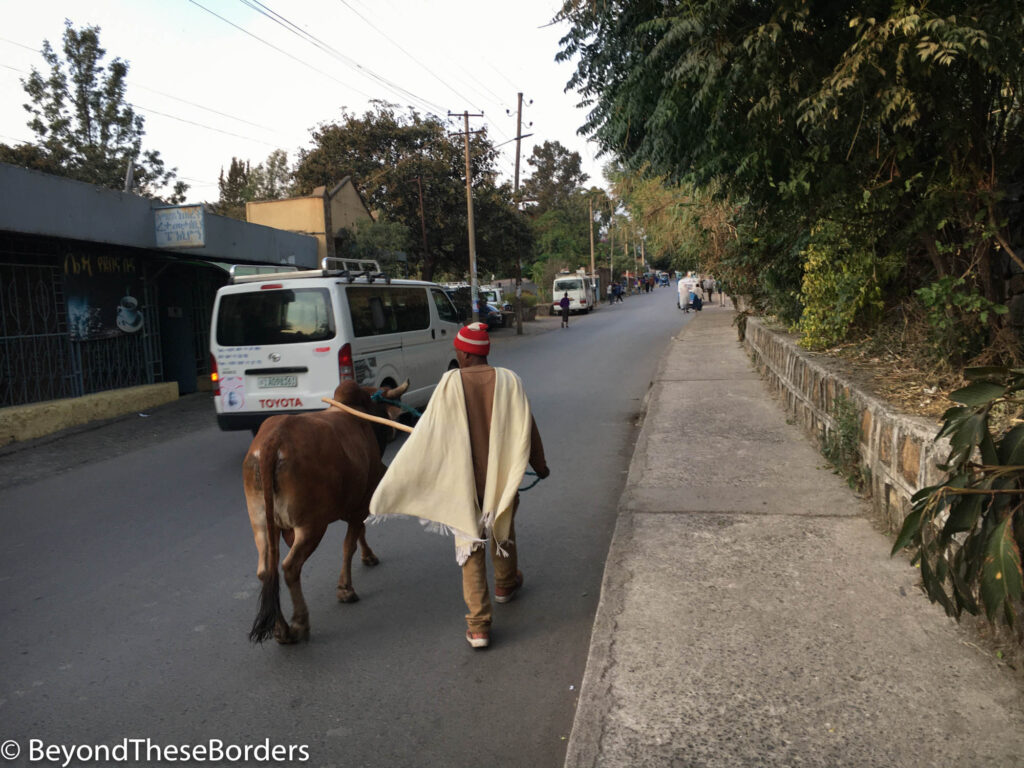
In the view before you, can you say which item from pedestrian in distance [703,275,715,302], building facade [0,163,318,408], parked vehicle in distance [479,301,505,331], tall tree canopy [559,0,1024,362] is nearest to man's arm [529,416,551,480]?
tall tree canopy [559,0,1024,362]

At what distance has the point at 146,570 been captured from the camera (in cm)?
510

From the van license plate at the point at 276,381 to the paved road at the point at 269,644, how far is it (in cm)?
112

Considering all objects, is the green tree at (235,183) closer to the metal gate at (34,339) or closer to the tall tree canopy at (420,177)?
the tall tree canopy at (420,177)

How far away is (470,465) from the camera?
148 inches

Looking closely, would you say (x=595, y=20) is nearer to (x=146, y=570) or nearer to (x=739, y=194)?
(x=739, y=194)

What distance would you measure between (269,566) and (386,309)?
5775 millimetres

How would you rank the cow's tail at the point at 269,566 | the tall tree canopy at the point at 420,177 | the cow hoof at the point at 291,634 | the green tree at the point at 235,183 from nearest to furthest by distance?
the cow's tail at the point at 269,566, the cow hoof at the point at 291,634, the tall tree canopy at the point at 420,177, the green tree at the point at 235,183

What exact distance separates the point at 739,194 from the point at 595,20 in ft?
7.10

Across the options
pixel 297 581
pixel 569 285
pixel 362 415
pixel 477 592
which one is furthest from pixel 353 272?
pixel 569 285

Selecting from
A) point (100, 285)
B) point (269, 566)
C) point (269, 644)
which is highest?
point (100, 285)

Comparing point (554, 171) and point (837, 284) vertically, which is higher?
point (554, 171)

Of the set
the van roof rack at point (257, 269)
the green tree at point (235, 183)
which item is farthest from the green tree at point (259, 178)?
the van roof rack at point (257, 269)

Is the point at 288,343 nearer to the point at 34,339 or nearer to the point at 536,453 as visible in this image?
the point at 536,453

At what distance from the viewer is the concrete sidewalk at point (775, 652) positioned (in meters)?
2.67
